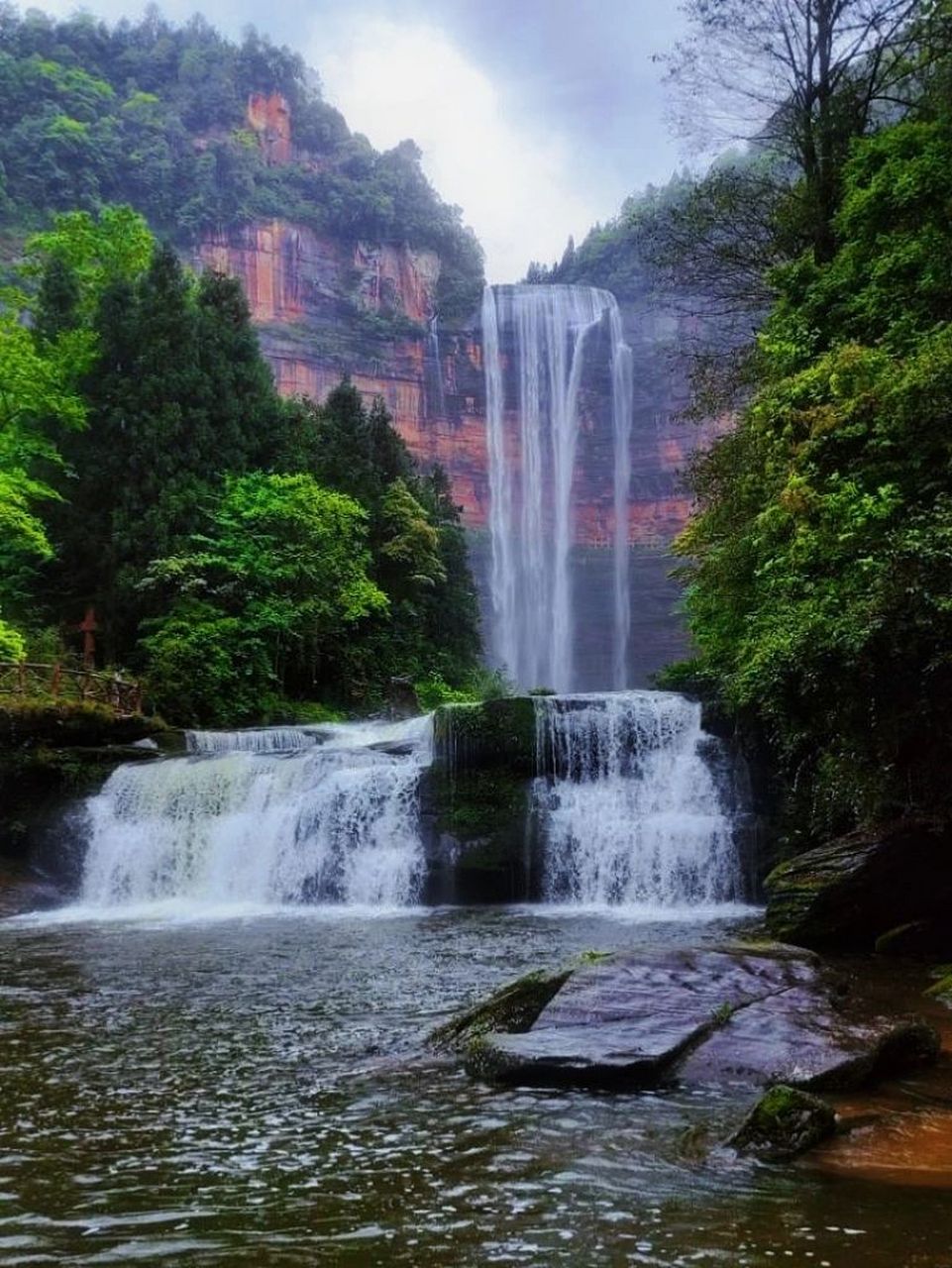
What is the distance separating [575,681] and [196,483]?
1128 inches

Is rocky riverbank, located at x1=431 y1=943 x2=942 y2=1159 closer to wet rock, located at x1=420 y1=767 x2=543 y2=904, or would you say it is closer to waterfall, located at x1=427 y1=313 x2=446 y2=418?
wet rock, located at x1=420 y1=767 x2=543 y2=904

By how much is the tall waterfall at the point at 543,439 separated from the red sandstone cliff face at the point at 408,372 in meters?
0.86

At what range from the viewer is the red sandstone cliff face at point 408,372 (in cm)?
5656

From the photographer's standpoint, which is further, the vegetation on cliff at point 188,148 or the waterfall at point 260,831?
the vegetation on cliff at point 188,148

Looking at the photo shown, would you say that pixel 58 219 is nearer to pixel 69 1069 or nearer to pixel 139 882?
pixel 139 882

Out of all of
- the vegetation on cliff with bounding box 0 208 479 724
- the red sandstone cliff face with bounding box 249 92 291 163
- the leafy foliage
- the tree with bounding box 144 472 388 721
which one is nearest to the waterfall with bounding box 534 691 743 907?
the leafy foliage

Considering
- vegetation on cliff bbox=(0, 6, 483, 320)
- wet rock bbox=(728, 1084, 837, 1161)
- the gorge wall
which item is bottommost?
wet rock bbox=(728, 1084, 837, 1161)

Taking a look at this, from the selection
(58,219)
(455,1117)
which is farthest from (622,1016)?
(58,219)

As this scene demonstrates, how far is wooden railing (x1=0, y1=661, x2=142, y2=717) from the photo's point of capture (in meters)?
18.1

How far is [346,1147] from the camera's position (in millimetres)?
4090

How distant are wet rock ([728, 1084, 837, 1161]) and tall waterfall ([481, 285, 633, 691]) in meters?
47.3

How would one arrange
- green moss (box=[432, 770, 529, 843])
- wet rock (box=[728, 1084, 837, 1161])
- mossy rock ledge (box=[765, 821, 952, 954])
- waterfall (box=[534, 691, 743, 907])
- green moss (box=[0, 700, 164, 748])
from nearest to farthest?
wet rock (box=[728, 1084, 837, 1161]) → mossy rock ledge (box=[765, 821, 952, 954]) → waterfall (box=[534, 691, 743, 907]) → green moss (box=[432, 770, 529, 843]) → green moss (box=[0, 700, 164, 748])

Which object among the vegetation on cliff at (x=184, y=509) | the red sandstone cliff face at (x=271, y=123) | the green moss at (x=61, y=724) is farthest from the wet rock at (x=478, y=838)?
the red sandstone cliff face at (x=271, y=123)

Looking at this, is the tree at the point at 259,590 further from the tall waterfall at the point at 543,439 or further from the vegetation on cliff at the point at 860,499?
the tall waterfall at the point at 543,439
